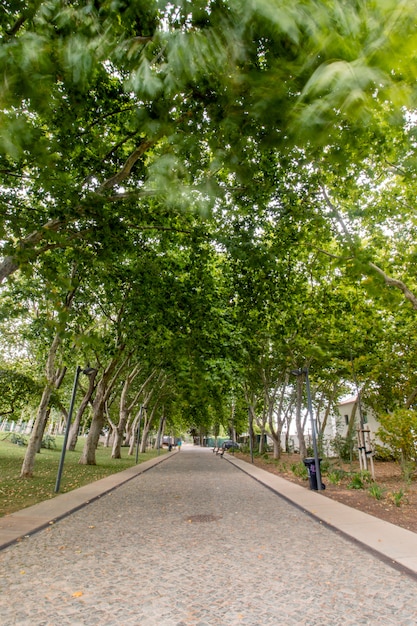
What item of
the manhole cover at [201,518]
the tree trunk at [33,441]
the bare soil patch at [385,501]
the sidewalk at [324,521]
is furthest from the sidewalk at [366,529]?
the tree trunk at [33,441]

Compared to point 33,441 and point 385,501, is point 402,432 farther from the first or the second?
point 33,441

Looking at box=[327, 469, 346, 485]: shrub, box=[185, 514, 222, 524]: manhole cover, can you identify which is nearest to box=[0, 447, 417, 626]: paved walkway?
box=[185, 514, 222, 524]: manhole cover

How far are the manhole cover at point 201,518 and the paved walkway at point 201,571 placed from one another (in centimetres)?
2

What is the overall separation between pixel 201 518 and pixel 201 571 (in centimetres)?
346

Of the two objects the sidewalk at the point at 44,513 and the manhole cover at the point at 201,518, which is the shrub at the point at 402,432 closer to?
the manhole cover at the point at 201,518

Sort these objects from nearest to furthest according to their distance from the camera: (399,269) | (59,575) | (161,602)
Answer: (161,602), (59,575), (399,269)

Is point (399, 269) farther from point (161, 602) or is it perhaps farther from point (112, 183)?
point (161, 602)

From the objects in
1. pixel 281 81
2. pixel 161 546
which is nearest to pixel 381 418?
pixel 161 546

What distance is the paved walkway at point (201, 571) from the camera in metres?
3.48

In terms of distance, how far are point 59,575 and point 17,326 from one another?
1991 centimetres

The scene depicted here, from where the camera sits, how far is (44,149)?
2.60 meters

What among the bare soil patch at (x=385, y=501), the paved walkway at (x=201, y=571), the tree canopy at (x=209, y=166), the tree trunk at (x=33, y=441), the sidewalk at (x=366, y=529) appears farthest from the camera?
the tree trunk at (x=33, y=441)

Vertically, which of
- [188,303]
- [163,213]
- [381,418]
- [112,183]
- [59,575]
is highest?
[163,213]

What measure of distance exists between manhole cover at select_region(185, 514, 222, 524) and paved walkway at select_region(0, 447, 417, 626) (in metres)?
0.02
